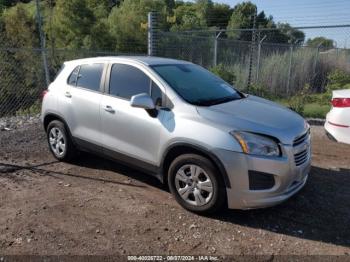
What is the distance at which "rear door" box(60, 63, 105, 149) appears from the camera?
217 inches

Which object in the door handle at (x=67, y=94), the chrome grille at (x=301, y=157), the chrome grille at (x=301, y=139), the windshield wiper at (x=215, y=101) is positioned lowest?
the chrome grille at (x=301, y=157)

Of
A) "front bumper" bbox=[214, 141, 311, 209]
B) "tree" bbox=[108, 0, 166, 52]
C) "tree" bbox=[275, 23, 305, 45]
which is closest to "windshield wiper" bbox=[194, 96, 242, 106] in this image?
"front bumper" bbox=[214, 141, 311, 209]

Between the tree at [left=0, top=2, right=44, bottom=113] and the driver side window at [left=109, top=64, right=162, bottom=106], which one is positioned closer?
the driver side window at [left=109, top=64, right=162, bottom=106]

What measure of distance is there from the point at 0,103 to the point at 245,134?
31.7ft

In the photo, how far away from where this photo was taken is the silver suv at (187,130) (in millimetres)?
4191

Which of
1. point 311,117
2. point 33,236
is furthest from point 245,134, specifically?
point 311,117

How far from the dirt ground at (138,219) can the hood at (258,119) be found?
946 mm

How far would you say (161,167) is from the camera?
4.80 m

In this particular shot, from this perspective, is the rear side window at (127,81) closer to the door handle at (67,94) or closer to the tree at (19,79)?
the door handle at (67,94)

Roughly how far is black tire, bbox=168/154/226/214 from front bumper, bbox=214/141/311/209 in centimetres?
10

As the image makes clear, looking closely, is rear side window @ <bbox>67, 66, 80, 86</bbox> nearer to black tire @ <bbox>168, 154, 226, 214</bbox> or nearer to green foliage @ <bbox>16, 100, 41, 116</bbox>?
black tire @ <bbox>168, 154, 226, 214</bbox>

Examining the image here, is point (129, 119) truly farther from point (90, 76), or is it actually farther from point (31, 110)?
point (31, 110)

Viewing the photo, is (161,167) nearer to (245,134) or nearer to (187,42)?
(245,134)

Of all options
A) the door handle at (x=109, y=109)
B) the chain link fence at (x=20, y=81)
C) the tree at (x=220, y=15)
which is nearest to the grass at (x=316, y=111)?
the chain link fence at (x=20, y=81)
